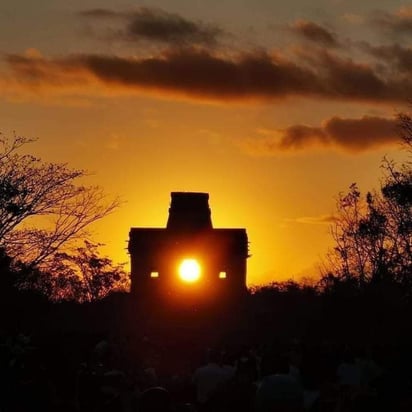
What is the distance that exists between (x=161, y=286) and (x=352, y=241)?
20638 mm

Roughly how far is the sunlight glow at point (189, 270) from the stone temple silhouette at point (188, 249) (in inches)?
9.3

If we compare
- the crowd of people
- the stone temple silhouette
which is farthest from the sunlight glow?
the crowd of people

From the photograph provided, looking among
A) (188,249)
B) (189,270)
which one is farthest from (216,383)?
(188,249)

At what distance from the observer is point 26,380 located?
43.8ft

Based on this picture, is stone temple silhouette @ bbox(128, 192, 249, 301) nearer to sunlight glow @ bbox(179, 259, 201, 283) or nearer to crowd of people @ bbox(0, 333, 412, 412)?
sunlight glow @ bbox(179, 259, 201, 283)

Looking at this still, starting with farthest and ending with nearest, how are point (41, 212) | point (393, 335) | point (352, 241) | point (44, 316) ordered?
point (352, 241) → point (44, 316) → point (393, 335) → point (41, 212)

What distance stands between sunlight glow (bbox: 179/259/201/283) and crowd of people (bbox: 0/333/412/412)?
48997mm

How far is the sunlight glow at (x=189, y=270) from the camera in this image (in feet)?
246

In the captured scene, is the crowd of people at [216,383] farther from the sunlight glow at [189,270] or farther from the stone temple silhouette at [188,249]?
the stone temple silhouette at [188,249]

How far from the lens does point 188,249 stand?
3110 inches

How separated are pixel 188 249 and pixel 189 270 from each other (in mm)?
2737

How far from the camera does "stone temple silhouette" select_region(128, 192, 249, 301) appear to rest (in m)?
76.9

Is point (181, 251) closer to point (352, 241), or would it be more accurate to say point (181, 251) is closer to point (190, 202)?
point (190, 202)

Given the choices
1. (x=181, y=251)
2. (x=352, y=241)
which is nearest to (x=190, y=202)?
(x=181, y=251)
